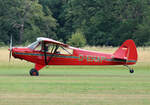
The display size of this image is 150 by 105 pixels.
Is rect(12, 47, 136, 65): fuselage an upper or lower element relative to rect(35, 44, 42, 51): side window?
lower

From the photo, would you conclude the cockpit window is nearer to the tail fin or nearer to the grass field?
the tail fin

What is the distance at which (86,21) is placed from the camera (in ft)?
251

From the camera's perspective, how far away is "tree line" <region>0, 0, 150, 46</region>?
69000 mm

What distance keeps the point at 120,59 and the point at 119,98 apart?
10237 millimetres

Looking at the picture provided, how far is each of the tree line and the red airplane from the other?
39.7 m

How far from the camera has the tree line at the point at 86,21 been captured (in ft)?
226

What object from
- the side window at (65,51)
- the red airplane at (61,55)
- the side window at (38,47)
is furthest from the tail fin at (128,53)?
the side window at (38,47)

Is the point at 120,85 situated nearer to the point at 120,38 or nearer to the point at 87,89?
the point at 87,89

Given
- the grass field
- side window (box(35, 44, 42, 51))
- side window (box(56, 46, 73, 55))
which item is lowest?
the grass field

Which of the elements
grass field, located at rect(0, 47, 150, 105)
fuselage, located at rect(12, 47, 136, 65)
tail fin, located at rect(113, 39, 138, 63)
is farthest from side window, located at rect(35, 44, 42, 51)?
grass field, located at rect(0, 47, 150, 105)

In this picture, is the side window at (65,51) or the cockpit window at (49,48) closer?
the cockpit window at (49,48)

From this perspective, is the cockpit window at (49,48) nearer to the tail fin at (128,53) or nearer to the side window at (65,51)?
the side window at (65,51)

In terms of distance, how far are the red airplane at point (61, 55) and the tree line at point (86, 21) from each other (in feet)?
130

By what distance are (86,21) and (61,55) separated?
2046 inches
